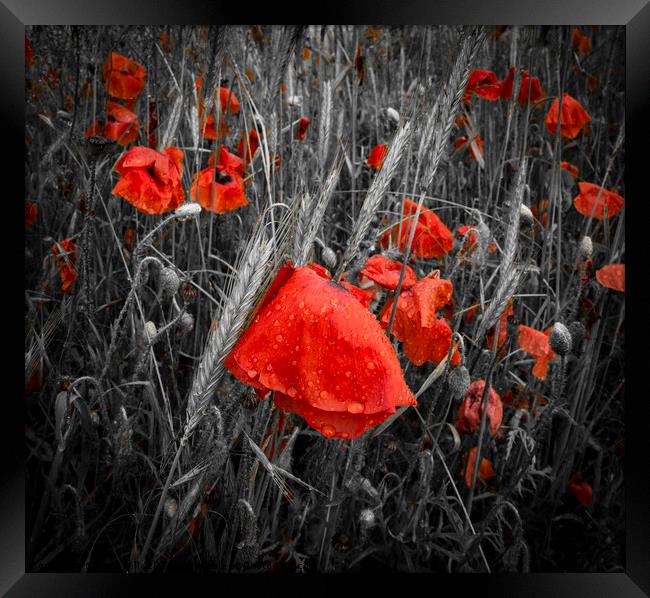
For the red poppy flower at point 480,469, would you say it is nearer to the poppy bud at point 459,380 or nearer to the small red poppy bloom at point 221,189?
the poppy bud at point 459,380

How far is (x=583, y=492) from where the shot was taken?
1146 mm

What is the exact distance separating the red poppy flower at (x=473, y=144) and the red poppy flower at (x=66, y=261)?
0.89 m

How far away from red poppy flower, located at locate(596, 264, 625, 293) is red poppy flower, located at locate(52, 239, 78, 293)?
1085mm

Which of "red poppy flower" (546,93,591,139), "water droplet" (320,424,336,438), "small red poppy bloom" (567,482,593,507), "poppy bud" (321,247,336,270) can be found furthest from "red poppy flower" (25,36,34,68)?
"small red poppy bloom" (567,482,593,507)

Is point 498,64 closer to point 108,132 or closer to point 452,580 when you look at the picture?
point 108,132

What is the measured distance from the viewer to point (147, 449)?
1.14 m

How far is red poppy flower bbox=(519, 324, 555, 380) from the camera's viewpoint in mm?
1138

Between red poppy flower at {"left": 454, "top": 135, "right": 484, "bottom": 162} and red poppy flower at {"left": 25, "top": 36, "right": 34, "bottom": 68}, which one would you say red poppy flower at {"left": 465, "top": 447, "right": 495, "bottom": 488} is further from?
red poppy flower at {"left": 25, "top": 36, "right": 34, "bottom": 68}

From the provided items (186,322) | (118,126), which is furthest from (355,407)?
(118,126)

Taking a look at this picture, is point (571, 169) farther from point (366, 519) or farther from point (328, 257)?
point (366, 519)
